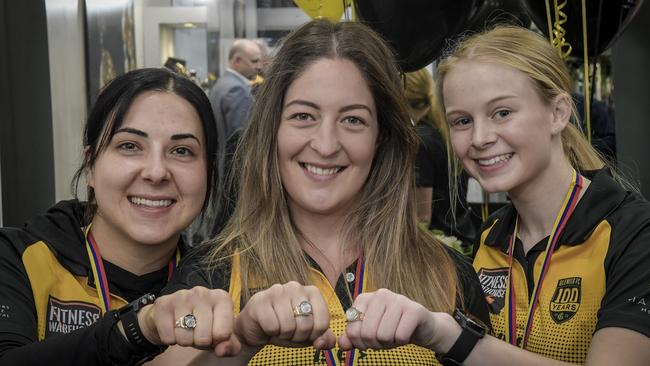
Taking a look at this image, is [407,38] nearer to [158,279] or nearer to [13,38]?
[158,279]

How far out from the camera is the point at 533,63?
2.23 meters

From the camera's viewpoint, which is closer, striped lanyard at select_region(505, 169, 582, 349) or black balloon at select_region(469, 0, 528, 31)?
striped lanyard at select_region(505, 169, 582, 349)

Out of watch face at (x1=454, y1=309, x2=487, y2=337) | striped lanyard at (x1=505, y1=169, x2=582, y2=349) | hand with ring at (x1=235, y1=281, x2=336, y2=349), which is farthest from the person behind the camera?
striped lanyard at (x1=505, y1=169, x2=582, y2=349)

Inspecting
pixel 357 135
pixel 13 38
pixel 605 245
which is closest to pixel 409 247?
pixel 357 135

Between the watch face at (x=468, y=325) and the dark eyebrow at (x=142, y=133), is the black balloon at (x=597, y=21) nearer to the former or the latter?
the dark eyebrow at (x=142, y=133)

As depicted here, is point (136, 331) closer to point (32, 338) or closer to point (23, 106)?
point (32, 338)

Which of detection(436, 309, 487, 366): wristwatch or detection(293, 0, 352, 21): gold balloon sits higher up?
detection(293, 0, 352, 21): gold balloon

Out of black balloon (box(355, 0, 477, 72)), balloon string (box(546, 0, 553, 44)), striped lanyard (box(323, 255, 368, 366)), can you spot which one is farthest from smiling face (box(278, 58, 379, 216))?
balloon string (box(546, 0, 553, 44))

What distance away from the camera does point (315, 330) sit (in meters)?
1.47

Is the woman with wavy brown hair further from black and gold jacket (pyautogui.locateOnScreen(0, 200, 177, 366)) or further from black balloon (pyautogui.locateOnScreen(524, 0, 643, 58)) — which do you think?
black balloon (pyautogui.locateOnScreen(524, 0, 643, 58))

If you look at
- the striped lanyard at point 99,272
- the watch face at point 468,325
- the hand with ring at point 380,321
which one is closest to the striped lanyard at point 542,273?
the watch face at point 468,325

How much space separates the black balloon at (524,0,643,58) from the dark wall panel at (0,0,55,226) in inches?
77.3

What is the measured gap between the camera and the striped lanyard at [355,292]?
187 cm

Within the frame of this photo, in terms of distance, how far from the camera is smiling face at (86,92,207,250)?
7.02 feet
